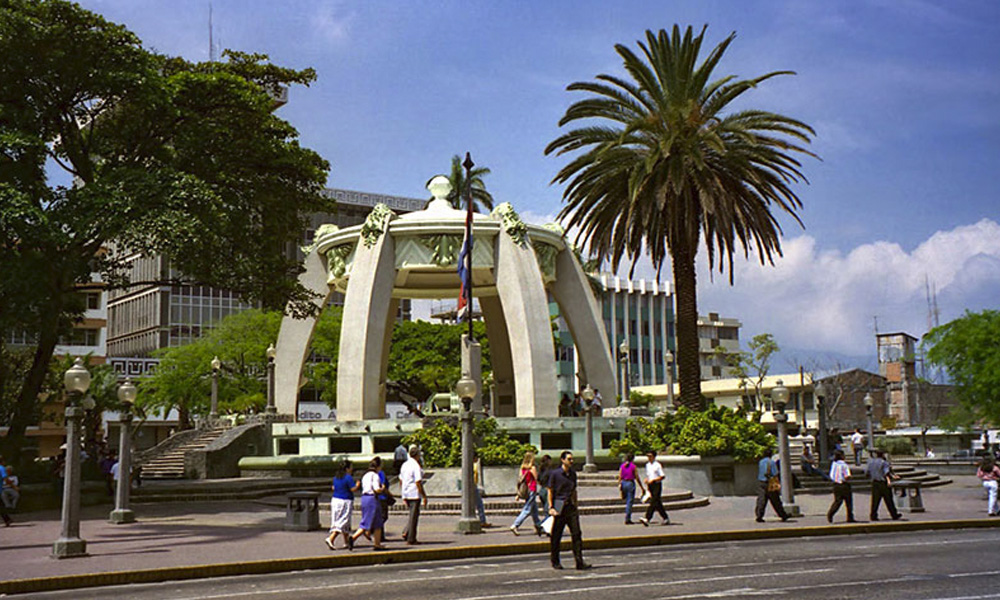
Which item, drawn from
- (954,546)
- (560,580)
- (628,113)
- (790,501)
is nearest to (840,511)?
(790,501)

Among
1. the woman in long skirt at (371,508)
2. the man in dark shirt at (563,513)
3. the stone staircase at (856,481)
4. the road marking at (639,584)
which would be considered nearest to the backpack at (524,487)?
the woman in long skirt at (371,508)

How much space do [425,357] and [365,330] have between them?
3141 cm

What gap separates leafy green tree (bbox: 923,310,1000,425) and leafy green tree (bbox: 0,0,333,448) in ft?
84.5

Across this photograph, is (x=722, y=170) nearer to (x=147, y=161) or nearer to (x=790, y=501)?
(x=790, y=501)

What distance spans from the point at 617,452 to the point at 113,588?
20991 mm

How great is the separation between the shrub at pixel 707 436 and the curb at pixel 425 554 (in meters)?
8.63

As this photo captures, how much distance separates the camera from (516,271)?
3931cm

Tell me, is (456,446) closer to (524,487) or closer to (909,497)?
(524,487)

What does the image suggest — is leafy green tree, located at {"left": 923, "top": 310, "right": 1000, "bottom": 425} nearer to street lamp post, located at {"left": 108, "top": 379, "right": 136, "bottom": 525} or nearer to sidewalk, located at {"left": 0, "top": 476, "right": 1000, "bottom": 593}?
sidewalk, located at {"left": 0, "top": 476, "right": 1000, "bottom": 593}

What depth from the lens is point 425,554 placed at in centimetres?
1706

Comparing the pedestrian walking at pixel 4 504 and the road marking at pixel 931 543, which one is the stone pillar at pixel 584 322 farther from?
the road marking at pixel 931 543

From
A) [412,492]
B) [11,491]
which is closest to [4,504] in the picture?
[11,491]

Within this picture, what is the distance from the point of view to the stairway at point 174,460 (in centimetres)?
3934

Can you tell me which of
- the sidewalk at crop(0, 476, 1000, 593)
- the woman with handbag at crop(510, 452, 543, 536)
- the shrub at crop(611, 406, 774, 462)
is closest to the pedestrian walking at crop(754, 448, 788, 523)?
the sidewalk at crop(0, 476, 1000, 593)
